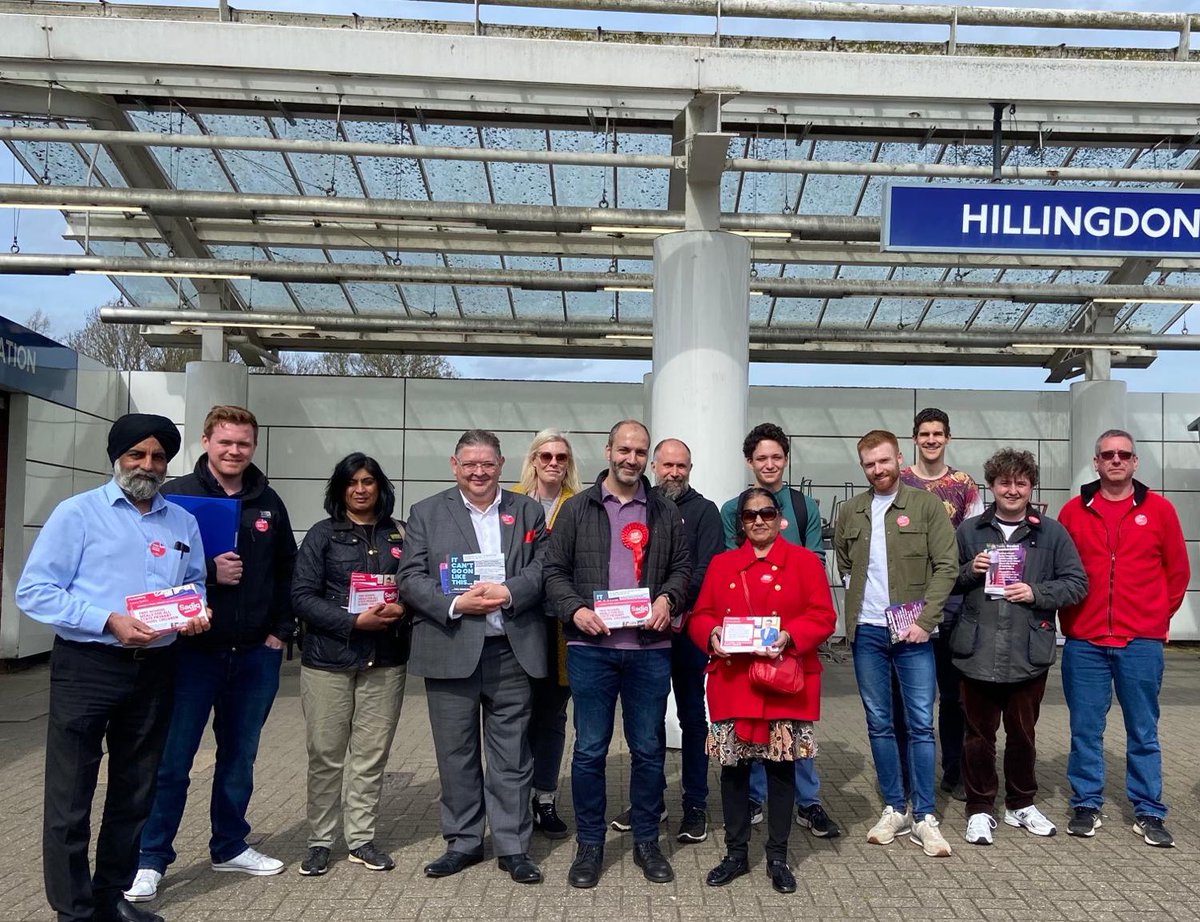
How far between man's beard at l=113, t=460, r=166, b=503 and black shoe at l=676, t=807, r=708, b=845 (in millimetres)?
2973

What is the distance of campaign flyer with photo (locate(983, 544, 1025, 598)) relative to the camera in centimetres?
566

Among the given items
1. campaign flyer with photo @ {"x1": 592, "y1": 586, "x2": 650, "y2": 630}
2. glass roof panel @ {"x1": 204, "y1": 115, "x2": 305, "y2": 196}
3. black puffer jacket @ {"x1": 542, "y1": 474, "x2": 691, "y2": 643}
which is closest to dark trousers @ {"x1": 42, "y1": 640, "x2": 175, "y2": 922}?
black puffer jacket @ {"x1": 542, "y1": 474, "x2": 691, "y2": 643}

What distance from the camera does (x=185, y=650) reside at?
15.9 feet

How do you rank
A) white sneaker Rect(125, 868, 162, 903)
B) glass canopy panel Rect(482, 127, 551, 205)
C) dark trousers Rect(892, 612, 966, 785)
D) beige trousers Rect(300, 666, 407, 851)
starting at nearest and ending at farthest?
white sneaker Rect(125, 868, 162, 903) → beige trousers Rect(300, 666, 407, 851) → dark trousers Rect(892, 612, 966, 785) → glass canopy panel Rect(482, 127, 551, 205)

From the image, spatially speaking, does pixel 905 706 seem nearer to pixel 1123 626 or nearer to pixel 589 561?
pixel 1123 626

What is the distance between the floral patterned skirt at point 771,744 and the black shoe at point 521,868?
0.92 meters

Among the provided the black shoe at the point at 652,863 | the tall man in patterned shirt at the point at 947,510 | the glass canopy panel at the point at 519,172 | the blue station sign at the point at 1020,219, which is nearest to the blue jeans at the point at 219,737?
the black shoe at the point at 652,863

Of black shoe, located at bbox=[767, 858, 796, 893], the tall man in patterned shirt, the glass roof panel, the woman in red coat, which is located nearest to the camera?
black shoe, located at bbox=[767, 858, 796, 893]

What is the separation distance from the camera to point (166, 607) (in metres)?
4.28

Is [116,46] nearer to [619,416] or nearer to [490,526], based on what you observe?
[490,526]

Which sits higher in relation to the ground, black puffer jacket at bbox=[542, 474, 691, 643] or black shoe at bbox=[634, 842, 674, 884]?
black puffer jacket at bbox=[542, 474, 691, 643]

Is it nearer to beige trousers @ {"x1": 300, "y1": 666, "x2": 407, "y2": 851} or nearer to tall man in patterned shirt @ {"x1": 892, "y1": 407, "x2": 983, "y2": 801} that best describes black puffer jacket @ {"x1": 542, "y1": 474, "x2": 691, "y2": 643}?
beige trousers @ {"x1": 300, "y1": 666, "x2": 407, "y2": 851}

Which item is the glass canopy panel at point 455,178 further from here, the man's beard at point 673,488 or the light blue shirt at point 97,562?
the light blue shirt at point 97,562

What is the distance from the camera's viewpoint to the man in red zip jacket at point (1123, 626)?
5.71 metres
